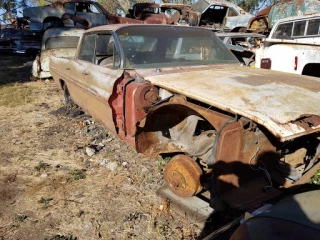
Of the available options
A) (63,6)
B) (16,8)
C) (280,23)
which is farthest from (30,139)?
(16,8)

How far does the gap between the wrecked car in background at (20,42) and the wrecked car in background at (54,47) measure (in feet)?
17.2

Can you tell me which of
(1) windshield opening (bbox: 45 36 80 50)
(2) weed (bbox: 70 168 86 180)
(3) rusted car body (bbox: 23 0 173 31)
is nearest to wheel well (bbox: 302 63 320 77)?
(2) weed (bbox: 70 168 86 180)

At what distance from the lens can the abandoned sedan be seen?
7.07 ft

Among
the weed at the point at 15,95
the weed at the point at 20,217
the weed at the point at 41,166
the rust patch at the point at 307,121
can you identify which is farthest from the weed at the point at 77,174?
the weed at the point at 15,95

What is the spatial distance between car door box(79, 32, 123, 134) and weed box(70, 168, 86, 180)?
0.63m

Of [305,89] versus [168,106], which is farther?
[168,106]

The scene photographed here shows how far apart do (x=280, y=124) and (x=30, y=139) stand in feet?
12.7

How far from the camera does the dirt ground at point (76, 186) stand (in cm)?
259

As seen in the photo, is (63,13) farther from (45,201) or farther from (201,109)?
(201,109)

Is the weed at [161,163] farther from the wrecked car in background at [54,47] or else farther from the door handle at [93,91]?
the wrecked car in background at [54,47]

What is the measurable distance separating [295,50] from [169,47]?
7.84ft

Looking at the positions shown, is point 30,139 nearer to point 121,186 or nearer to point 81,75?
point 81,75

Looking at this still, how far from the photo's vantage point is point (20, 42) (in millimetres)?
13328

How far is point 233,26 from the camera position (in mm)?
12508
